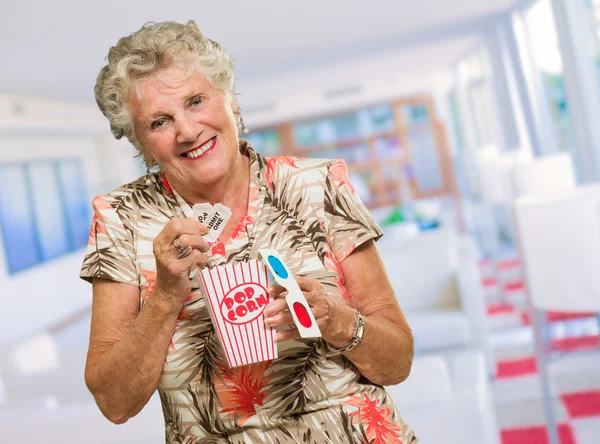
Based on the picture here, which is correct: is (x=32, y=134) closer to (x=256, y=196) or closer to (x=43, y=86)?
(x=43, y=86)

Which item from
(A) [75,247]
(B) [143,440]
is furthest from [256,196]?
(A) [75,247]

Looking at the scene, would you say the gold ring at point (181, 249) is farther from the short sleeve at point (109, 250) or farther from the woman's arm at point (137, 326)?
the short sleeve at point (109, 250)

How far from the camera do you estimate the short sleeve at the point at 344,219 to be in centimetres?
142

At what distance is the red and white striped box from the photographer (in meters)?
1.20

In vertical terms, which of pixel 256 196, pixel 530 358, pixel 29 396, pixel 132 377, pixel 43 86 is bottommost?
pixel 530 358

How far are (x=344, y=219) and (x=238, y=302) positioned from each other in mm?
326

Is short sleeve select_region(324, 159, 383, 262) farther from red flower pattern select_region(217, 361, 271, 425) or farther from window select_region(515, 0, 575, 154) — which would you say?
window select_region(515, 0, 575, 154)

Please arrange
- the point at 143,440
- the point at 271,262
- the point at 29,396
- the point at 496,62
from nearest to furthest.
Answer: the point at 271,262 < the point at 143,440 < the point at 29,396 < the point at 496,62

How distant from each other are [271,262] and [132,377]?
1.13 ft

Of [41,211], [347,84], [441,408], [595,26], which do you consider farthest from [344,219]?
[347,84]

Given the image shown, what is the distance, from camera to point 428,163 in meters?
21.0

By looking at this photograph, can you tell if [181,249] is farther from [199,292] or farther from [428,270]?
[428,270]

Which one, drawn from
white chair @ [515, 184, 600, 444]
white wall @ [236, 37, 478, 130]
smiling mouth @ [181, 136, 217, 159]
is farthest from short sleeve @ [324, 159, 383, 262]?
white wall @ [236, 37, 478, 130]

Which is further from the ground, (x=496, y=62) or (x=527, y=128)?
(x=496, y=62)
